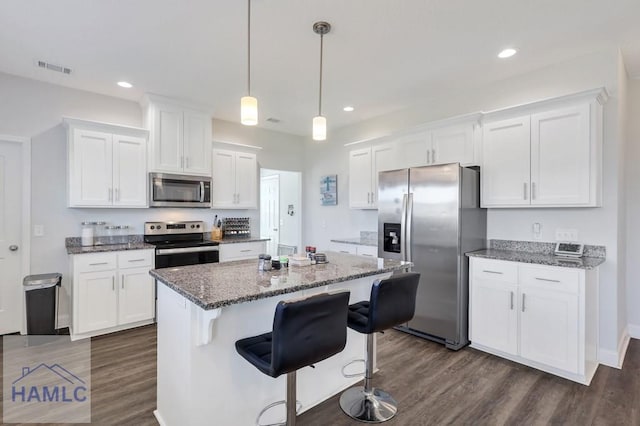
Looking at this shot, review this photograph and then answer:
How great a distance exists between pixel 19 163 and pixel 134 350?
242 cm

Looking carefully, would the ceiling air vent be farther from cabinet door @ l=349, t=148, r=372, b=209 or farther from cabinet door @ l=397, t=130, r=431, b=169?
cabinet door @ l=397, t=130, r=431, b=169

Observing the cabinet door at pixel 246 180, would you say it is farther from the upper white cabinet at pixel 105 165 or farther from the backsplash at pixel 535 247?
the backsplash at pixel 535 247

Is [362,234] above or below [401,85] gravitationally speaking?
below

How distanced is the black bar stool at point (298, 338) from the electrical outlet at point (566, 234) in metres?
2.65

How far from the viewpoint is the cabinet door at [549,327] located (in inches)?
103

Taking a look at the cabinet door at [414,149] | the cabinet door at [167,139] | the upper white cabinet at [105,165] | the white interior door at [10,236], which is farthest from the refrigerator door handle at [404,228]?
the white interior door at [10,236]

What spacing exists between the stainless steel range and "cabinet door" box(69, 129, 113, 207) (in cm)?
66

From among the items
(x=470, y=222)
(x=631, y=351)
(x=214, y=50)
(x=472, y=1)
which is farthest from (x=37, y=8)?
(x=631, y=351)

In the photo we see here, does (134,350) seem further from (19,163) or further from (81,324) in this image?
(19,163)

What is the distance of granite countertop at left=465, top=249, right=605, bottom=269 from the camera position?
2.65 metres

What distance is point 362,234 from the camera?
5.16m

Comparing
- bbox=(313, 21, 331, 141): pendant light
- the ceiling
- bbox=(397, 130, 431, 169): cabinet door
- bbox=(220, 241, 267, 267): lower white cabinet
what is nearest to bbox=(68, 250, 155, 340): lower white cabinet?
bbox=(220, 241, 267, 267): lower white cabinet

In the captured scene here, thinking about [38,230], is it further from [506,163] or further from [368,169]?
[506,163]

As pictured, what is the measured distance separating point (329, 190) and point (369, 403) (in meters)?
3.84
